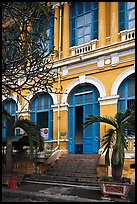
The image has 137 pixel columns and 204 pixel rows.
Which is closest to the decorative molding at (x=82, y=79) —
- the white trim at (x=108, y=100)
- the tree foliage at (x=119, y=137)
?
the white trim at (x=108, y=100)

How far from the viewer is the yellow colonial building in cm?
1254

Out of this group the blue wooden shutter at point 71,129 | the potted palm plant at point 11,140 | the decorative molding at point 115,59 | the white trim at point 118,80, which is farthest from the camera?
the blue wooden shutter at point 71,129


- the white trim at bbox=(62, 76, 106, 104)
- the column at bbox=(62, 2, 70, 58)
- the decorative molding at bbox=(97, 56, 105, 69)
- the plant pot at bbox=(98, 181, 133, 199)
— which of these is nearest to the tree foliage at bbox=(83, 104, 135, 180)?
the plant pot at bbox=(98, 181, 133, 199)

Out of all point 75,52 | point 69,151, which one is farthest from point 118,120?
point 75,52

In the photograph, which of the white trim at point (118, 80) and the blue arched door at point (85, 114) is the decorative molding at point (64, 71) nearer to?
the blue arched door at point (85, 114)

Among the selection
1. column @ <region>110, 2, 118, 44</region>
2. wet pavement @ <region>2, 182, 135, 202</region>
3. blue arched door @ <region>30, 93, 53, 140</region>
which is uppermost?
column @ <region>110, 2, 118, 44</region>

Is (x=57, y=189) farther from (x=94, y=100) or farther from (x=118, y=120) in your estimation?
(x=94, y=100)

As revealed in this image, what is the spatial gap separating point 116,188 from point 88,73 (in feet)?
22.6

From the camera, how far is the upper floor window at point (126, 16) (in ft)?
42.0

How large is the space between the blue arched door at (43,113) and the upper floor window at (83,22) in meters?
3.53

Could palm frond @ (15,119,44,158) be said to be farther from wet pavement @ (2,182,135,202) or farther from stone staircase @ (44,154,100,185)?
wet pavement @ (2,182,135,202)

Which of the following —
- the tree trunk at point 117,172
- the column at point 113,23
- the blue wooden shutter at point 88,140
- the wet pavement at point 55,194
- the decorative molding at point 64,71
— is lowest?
the wet pavement at point 55,194

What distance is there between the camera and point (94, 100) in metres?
13.6

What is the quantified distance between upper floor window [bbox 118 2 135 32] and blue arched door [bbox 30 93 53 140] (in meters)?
5.70
